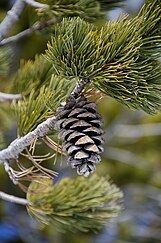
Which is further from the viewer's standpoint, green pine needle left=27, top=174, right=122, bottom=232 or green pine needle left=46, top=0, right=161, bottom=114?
green pine needle left=27, top=174, right=122, bottom=232

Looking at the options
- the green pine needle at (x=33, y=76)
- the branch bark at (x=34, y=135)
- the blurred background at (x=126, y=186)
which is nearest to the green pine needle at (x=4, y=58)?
the green pine needle at (x=33, y=76)

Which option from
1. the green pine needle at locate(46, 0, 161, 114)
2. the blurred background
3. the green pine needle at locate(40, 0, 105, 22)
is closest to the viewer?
the green pine needle at locate(46, 0, 161, 114)

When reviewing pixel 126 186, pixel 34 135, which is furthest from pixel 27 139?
pixel 126 186

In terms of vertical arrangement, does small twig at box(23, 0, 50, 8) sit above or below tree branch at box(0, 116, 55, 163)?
above

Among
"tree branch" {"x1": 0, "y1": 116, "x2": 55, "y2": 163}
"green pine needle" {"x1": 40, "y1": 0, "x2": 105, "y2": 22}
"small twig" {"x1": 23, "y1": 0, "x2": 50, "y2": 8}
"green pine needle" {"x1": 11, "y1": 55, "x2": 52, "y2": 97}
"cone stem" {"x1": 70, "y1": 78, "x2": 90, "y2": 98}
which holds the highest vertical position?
"green pine needle" {"x1": 40, "y1": 0, "x2": 105, "y2": 22}

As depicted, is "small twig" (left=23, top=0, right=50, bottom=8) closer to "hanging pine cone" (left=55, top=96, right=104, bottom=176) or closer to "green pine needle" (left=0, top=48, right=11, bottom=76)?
"green pine needle" (left=0, top=48, right=11, bottom=76)

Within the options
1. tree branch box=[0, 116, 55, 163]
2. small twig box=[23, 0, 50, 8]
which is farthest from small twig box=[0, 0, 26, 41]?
tree branch box=[0, 116, 55, 163]

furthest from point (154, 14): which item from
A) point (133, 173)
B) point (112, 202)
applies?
point (133, 173)
